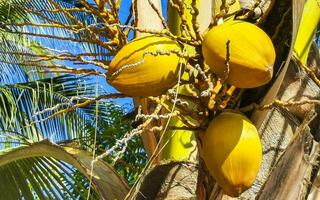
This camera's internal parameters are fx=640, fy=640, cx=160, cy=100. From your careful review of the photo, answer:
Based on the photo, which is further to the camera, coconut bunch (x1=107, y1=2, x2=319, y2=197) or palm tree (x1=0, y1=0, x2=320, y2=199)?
palm tree (x1=0, y1=0, x2=320, y2=199)

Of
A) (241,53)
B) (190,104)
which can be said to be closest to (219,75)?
(241,53)

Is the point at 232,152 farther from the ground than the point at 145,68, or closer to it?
closer to it

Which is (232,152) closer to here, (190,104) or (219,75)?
(219,75)

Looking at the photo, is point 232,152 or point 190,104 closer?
point 232,152

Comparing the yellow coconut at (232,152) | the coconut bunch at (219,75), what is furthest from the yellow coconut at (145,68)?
the yellow coconut at (232,152)

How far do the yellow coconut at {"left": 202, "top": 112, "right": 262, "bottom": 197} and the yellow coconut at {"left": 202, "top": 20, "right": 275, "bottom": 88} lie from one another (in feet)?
0.21

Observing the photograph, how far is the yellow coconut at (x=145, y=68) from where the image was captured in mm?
932

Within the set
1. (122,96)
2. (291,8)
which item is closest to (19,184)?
(122,96)

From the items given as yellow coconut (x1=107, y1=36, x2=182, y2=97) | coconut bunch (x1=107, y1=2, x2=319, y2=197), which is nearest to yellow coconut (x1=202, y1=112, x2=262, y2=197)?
coconut bunch (x1=107, y1=2, x2=319, y2=197)

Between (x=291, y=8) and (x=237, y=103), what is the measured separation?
19cm

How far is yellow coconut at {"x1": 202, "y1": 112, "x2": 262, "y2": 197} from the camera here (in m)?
0.92

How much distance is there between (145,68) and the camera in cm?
93

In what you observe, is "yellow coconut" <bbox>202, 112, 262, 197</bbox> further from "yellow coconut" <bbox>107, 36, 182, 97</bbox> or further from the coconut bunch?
"yellow coconut" <bbox>107, 36, 182, 97</bbox>

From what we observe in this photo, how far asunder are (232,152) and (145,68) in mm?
175
